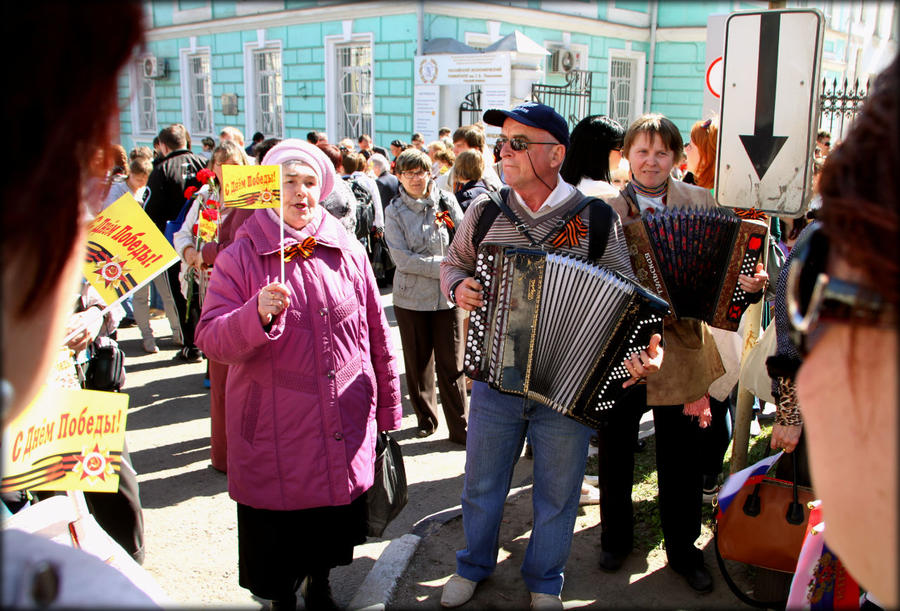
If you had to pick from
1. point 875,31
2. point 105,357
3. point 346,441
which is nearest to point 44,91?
point 346,441

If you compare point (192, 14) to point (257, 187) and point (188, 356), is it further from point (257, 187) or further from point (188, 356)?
point (257, 187)

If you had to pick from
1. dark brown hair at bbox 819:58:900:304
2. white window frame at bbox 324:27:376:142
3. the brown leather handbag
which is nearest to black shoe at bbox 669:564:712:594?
the brown leather handbag

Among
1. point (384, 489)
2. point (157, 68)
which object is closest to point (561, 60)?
point (157, 68)

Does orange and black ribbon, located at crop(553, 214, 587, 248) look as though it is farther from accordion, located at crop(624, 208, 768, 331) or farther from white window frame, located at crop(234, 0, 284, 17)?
white window frame, located at crop(234, 0, 284, 17)

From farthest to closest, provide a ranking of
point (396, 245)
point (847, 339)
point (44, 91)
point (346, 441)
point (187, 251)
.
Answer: point (187, 251) → point (396, 245) → point (346, 441) → point (847, 339) → point (44, 91)

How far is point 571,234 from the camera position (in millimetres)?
3025

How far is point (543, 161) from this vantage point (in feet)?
10.5

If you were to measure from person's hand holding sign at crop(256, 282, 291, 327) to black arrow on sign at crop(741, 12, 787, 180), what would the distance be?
2.27 metres

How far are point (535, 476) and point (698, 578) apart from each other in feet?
3.26

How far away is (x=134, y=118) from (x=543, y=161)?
74.0 feet

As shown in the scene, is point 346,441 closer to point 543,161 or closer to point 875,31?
point 543,161

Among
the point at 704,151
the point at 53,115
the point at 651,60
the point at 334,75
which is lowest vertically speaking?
the point at 53,115

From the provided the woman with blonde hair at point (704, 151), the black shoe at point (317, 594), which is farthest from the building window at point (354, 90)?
the black shoe at point (317, 594)

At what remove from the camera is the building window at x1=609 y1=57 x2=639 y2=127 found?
70.3 ft
